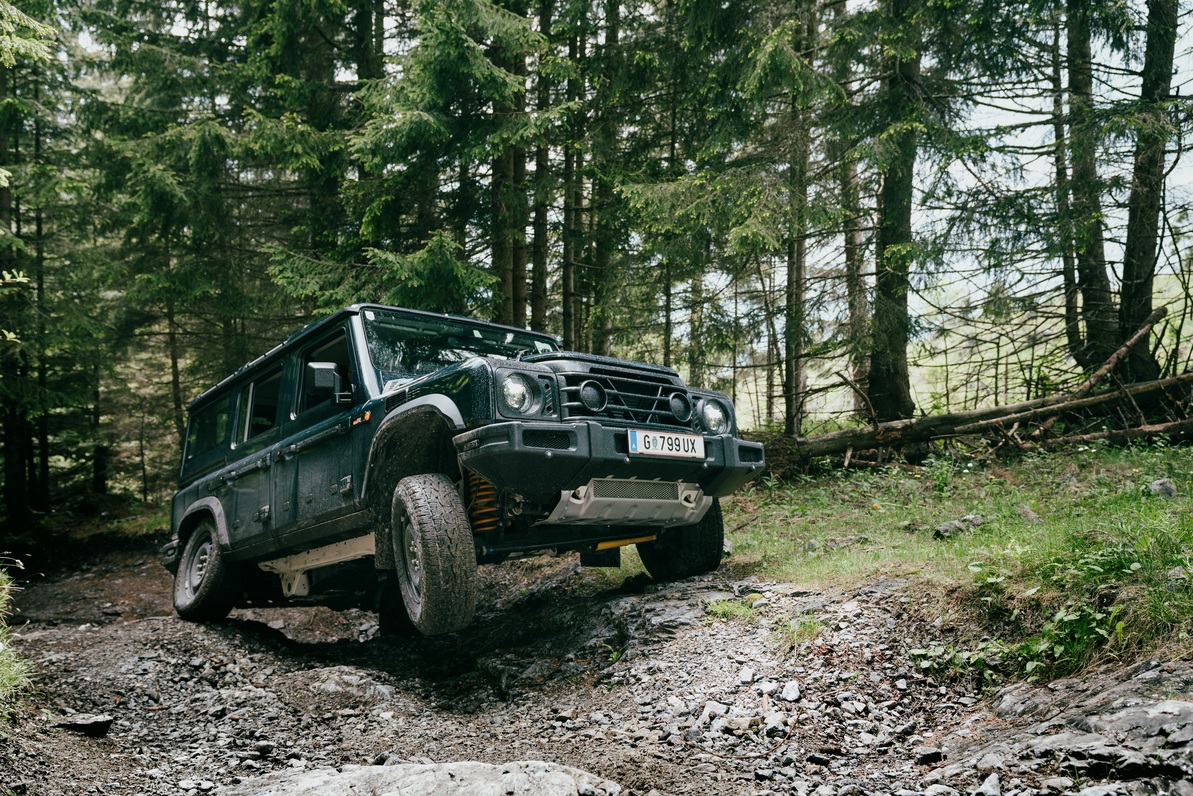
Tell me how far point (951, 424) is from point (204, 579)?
8092 millimetres

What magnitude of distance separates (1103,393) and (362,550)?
8.56m

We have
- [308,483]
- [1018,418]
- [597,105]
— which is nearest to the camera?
[308,483]

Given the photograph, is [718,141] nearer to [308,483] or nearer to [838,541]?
[838,541]

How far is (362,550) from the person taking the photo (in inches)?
205

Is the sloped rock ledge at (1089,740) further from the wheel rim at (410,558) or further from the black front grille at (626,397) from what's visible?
the wheel rim at (410,558)

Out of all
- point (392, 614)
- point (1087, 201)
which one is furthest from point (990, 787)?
point (1087, 201)

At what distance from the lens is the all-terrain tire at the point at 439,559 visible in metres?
4.06

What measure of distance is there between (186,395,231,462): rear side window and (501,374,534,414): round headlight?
372 centimetres

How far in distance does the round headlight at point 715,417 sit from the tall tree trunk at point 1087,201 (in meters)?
5.46

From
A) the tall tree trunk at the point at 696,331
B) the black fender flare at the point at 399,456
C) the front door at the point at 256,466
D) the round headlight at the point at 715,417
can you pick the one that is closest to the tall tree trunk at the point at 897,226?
the tall tree trunk at the point at 696,331

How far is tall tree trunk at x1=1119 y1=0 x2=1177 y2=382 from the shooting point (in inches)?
320

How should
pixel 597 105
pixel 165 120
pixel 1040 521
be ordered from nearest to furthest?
1. pixel 1040 521
2. pixel 597 105
3. pixel 165 120

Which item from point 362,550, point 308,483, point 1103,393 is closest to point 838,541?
point 362,550

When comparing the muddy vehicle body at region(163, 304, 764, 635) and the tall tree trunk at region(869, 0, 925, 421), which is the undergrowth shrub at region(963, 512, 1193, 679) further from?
the tall tree trunk at region(869, 0, 925, 421)
